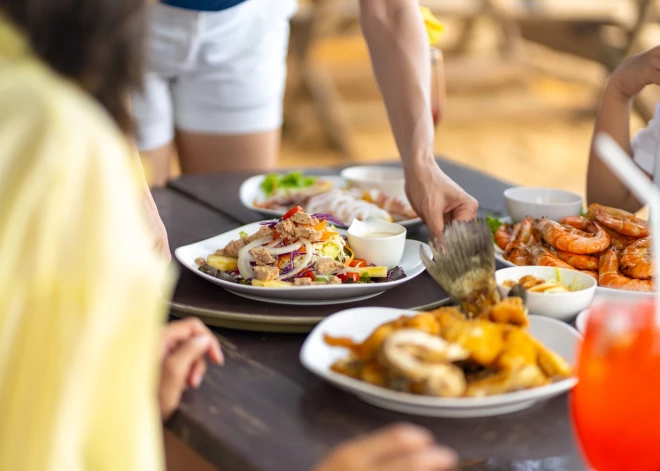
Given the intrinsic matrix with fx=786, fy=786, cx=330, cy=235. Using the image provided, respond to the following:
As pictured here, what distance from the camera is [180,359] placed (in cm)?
86

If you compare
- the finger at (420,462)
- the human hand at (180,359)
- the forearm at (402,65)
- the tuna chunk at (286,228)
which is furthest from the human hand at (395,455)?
the forearm at (402,65)

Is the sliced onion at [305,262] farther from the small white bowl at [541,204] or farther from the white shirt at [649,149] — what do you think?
the white shirt at [649,149]

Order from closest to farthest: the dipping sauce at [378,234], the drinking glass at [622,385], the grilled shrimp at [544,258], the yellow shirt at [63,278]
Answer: the yellow shirt at [63,278], the drinking glass at [622,385], the grilled shrimp at [544,258], the dipping sauce at [378,234]

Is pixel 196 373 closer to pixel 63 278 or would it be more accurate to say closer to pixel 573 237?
pixel 63 278

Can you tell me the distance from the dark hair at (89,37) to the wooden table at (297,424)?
0.38 metres

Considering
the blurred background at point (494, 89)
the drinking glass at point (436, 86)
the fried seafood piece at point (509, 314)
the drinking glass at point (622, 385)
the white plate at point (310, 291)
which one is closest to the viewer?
the drinking glass at point (622, 385)

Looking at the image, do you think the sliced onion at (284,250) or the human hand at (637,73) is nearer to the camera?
the sliced onion at (284,250)

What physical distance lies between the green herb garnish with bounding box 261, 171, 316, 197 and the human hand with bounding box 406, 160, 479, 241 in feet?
1.29

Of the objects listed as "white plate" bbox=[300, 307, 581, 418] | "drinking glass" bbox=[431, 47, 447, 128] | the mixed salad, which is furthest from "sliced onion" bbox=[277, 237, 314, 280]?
"drinking glass" bbox=[431, 47, 447, 128]

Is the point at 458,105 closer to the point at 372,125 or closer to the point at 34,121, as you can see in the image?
the point at 372,125

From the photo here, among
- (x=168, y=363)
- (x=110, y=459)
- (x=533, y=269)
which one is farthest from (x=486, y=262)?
(x=110, y=459)

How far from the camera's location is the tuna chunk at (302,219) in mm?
1241

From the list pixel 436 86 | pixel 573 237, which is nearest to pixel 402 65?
pixel 436 86

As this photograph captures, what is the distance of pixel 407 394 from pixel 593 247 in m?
0.57
